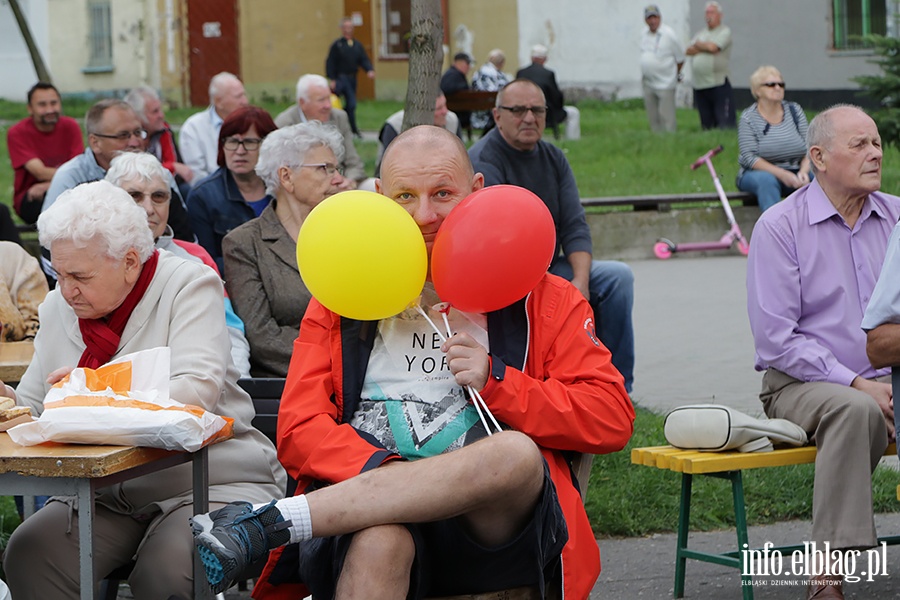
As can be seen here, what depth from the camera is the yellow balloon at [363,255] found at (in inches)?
130

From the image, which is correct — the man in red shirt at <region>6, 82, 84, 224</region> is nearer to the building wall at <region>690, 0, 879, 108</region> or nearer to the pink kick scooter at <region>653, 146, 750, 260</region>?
the pink kick scooter at <region>653, 146, 750, 260</region>

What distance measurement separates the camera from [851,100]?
23.5 m

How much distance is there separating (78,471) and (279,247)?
7.32 feet

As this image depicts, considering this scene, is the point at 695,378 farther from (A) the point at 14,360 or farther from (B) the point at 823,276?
(A) the point at 14,360

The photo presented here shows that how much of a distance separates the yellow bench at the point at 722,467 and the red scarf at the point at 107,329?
5.93 ft

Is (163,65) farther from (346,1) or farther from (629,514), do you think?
(629,514)

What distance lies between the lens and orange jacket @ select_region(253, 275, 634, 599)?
132 inches

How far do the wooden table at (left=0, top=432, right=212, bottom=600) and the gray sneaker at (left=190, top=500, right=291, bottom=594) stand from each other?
270mm

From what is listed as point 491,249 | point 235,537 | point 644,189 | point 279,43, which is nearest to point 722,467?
point 491,249

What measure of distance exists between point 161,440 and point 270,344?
1760 mm

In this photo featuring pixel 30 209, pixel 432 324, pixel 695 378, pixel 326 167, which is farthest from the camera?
pixel 30 209

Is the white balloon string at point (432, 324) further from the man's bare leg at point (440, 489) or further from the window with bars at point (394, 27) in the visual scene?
the window with bars at point (394, 27)

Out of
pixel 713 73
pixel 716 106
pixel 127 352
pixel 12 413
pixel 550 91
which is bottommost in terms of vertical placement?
pixel 12 413

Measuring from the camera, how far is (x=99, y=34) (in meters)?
28.0
